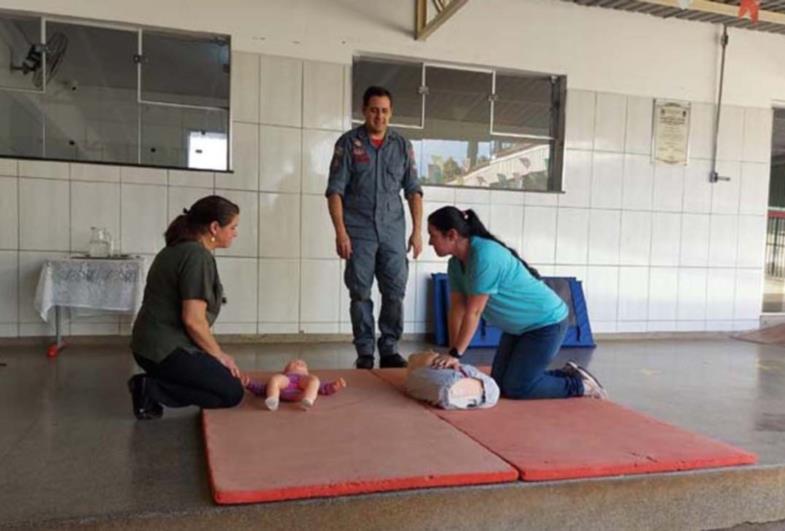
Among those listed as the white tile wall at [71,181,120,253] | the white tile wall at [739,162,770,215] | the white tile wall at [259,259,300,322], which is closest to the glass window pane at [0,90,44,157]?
the white tile wall at [71,181,120,253]

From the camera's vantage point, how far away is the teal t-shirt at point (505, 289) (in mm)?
2715

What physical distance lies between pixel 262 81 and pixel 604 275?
3346 millimetres

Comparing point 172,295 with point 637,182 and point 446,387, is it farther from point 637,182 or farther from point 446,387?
point 637,182

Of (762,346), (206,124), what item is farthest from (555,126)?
(206,124)

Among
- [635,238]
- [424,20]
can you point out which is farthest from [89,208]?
[635,238]

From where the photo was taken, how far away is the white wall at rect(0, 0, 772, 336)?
4.36 metres

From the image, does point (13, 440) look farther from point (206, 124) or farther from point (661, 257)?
point (661, 257)

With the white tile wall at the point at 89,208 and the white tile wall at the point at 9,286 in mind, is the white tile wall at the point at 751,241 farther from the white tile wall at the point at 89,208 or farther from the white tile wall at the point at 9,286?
the white tile wall at the point at 9,286

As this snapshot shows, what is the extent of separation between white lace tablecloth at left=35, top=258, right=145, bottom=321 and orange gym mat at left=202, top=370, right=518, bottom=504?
174 cm

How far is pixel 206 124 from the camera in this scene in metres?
4.64

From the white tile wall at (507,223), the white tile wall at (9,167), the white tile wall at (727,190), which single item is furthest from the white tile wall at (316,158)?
the white tile wall at (727,190)

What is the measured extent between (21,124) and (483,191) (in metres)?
3.48

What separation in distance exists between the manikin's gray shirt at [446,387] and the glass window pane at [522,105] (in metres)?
3.14

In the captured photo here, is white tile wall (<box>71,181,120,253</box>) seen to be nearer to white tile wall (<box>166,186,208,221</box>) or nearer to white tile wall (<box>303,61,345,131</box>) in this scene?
white tile wall (<box>166,186,208,221</box>)
